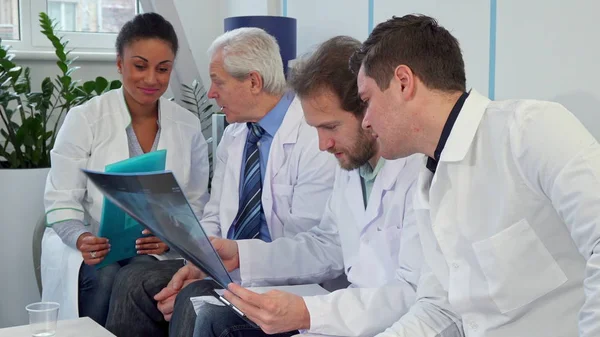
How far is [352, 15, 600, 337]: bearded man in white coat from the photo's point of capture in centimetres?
136

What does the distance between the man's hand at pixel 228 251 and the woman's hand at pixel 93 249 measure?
51 centimetres

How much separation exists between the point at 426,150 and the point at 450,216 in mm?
146

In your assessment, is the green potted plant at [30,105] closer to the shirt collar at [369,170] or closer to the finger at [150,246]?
the finger at [150,246]

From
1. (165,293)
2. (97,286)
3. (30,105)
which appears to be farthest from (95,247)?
(30,105)

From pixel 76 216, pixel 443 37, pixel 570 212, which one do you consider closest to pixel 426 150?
pixel 443 37

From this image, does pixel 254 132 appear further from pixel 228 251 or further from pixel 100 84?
pixel 100 84

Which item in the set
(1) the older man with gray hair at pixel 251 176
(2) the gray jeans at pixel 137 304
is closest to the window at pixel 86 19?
(1) the older man with gray hair at pixel 251 176

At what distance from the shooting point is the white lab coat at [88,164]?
280 cm

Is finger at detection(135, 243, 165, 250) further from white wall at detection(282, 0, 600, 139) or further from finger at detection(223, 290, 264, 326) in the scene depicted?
white wall at detection(282, 0, 600, 139)

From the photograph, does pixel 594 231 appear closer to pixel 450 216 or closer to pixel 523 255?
pixel 523 255

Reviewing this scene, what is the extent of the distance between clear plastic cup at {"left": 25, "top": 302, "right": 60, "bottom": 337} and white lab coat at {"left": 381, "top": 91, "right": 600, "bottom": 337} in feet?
2.88

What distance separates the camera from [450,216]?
1.52 meters

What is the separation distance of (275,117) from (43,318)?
1080mm

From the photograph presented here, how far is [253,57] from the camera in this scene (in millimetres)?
2611
